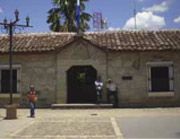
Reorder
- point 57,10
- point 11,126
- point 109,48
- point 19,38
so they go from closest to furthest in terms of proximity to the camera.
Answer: point 11,126
point 109,48
point 19,38
point 57,10

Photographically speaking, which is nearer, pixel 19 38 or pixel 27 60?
pixel 27 60

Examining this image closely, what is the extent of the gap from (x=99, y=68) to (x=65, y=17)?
Result: 15.3 metres

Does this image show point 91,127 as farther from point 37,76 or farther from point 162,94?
point 37,76

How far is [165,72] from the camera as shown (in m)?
22.5

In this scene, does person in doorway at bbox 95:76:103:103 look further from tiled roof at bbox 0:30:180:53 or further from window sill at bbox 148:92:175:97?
window sill at bbox 148:92:175:97

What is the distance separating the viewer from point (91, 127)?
550 inches

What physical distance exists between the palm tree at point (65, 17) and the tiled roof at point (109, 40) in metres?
11.2

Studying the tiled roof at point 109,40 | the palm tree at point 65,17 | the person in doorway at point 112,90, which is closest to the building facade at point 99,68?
the tiled roof at point 109,40

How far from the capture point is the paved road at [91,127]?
12.1 meters

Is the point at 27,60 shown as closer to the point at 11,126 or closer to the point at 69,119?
the point at 69,119

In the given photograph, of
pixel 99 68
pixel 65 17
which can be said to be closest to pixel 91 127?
pixel 99 68

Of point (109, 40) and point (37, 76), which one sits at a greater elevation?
point (109, 40)

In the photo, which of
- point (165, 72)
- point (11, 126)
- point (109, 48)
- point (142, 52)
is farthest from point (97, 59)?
point (11, 126)

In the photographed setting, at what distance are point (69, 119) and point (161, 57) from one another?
325 inches
